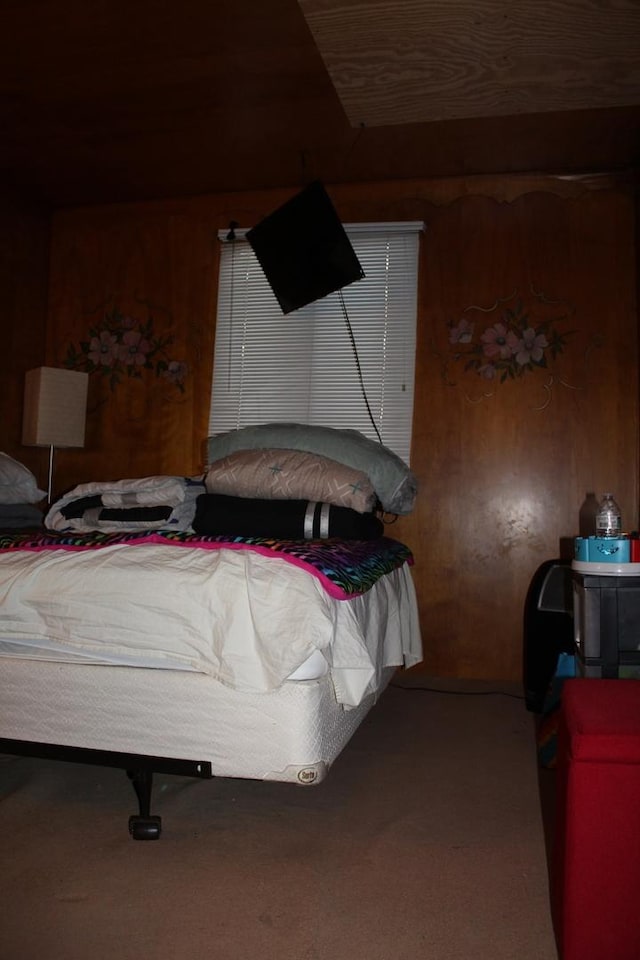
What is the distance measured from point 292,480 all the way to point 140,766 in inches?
44.5

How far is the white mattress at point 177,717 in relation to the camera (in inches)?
62.3

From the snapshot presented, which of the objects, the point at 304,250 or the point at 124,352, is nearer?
the point at 304,250

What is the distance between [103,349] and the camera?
392 centimetres

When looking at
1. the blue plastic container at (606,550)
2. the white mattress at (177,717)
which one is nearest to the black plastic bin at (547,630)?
the blue plastic container at (606,550)

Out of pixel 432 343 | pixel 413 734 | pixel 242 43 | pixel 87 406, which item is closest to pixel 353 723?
pixel 413 734

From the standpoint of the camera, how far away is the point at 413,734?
255 centimetres

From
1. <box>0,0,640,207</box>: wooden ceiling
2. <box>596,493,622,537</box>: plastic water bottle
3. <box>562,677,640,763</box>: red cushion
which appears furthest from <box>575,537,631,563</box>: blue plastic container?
<box>0,0,640,207</box>: wooden ceiling

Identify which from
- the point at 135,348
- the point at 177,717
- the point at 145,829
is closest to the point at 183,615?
the point at 177,717

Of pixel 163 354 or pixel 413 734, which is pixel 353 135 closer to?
pixel 163 354

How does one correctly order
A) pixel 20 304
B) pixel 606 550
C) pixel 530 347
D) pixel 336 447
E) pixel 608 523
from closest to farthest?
pixel 606 550, pixel 608 523, pixel 336 447, pixel 530 347, pixel 20 304

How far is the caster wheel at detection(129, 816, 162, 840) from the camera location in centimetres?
168

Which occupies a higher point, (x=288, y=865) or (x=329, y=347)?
(x=329, y=347)

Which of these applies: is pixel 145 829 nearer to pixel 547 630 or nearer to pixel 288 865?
pixel 288 865

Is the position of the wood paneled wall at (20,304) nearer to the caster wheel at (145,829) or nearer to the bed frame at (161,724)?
the bed frame at (161,724)
